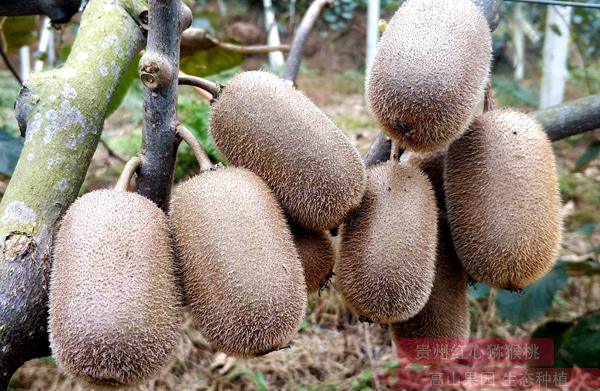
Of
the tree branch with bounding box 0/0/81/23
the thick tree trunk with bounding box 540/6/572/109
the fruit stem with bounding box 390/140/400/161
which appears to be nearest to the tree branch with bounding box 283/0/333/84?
the tree branch with bounding box 0/0/81/23

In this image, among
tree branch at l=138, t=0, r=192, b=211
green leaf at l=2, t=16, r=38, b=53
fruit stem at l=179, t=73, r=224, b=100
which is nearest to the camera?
tree branch at l=138, t=0, r=192, b=211

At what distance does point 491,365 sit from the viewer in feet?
5.95

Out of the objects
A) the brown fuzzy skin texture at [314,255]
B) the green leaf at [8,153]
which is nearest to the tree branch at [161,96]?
the brown fuzzy skin texture at [314,255]

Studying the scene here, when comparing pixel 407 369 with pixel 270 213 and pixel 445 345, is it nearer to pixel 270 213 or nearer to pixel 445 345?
pixel 445 345

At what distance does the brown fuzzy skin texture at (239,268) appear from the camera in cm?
63

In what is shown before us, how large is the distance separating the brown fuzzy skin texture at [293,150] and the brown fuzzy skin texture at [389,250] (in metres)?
0.04

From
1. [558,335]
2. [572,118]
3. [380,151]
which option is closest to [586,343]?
[558,335]

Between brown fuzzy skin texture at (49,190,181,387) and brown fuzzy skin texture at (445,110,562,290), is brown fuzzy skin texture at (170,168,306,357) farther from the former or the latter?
brown fuzzy skin texture at (445,110,562,290)

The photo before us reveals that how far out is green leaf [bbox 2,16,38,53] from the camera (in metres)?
1.88

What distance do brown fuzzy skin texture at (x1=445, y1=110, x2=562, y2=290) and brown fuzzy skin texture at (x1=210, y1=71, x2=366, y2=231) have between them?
174 mm

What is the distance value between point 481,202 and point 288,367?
1.10m

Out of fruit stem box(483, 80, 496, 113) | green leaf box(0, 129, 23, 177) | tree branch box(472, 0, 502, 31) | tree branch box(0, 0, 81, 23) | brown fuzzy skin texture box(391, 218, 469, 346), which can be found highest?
tree branch box(472, 0, 502, 31)

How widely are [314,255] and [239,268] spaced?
0.51ft

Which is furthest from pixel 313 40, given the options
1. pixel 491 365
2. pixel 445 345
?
pixel 445 345
